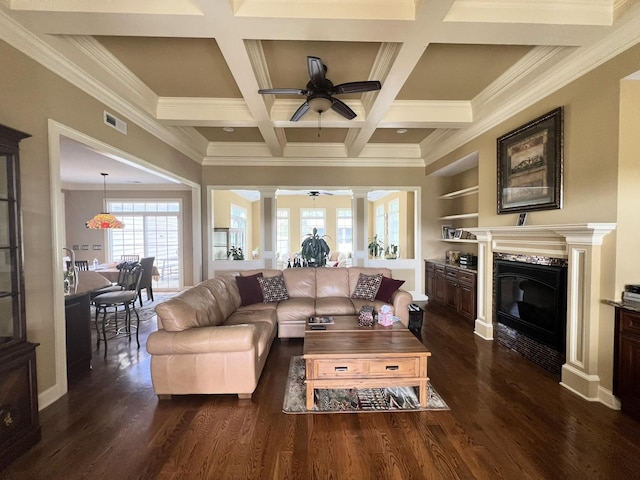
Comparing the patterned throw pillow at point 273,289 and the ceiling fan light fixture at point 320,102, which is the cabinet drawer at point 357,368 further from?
the ceiling fan light fixture at point 320,102

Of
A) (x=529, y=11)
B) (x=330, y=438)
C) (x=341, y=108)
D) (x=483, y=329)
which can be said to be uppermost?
(x=529, y=11)

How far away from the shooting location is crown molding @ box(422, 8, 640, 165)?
88.4 inches

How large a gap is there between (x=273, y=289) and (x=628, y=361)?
3.72 metres

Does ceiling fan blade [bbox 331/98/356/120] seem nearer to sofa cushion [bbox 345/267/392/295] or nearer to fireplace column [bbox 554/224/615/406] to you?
sofa cushion [bbox 345/267/392/295]

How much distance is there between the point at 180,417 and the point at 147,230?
6.89m

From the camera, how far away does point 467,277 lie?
15.5ft

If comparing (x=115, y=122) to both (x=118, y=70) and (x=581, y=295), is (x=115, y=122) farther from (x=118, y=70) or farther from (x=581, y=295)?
(x=581, y=295)

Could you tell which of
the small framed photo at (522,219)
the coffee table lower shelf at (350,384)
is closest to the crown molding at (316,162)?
the small framed photo at (522,219)

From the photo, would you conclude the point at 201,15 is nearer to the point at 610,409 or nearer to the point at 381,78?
the point at 381,78

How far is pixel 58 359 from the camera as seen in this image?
2.59 m

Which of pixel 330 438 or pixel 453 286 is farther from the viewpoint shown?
pixel 453 286

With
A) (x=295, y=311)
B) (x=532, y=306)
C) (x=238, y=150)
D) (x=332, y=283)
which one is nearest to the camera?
(x=532, y=306)

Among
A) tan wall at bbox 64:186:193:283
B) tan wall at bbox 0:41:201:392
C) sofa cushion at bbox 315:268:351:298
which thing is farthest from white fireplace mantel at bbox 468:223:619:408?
tan wall at bbox 64:186:193:283

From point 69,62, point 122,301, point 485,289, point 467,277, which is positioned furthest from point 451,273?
point 69,62
